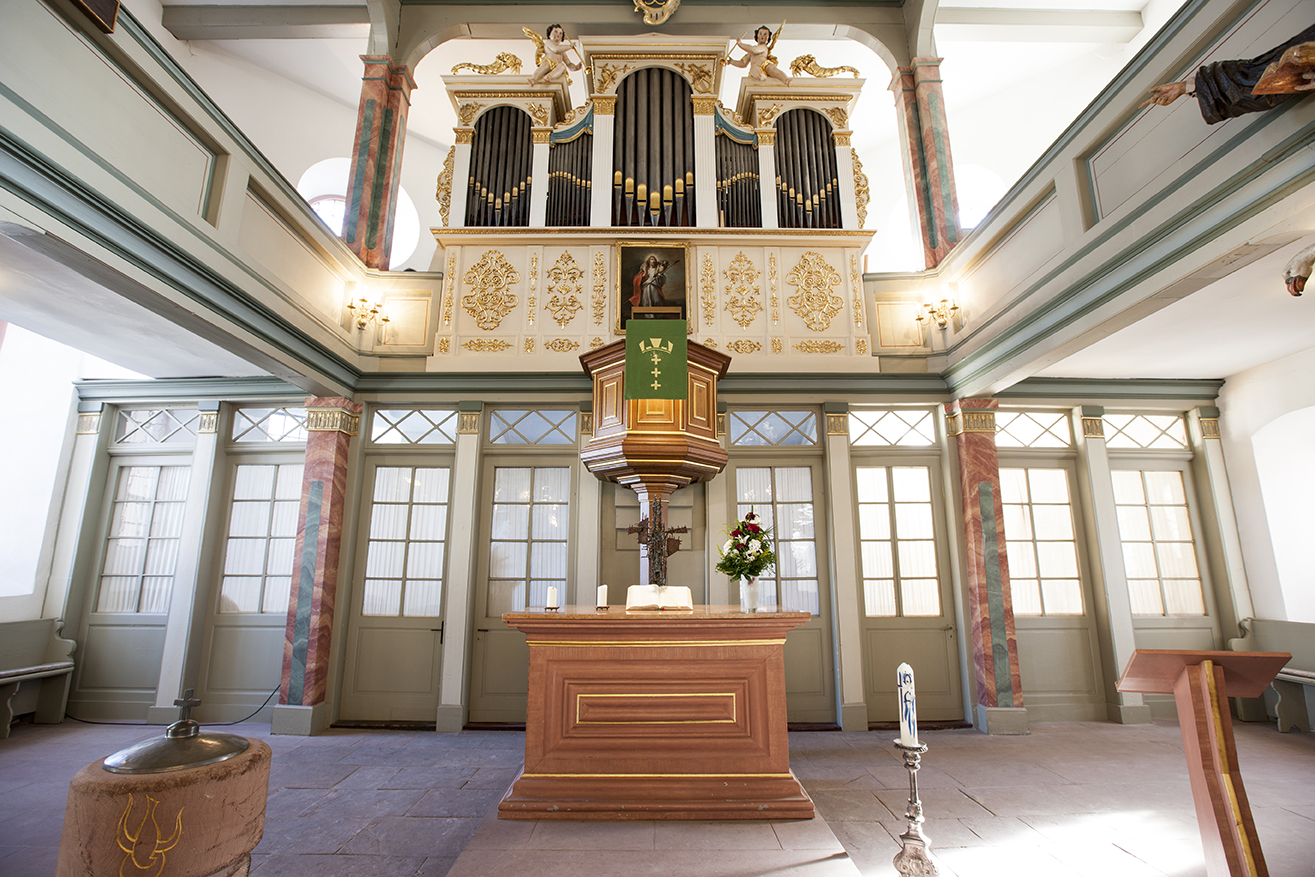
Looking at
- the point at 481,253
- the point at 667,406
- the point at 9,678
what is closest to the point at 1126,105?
the point at 667,406

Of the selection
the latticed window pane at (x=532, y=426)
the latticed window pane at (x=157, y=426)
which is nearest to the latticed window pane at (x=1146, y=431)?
the latticed window pane at (x=532, y=426)

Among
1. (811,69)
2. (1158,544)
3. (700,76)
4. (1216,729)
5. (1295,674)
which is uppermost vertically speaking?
(811,69)

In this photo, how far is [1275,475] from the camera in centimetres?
553

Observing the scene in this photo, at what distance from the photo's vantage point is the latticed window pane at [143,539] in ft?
19.0

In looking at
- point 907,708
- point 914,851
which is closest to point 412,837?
Result: point 914,851

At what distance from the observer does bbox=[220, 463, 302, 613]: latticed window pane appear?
572 cm

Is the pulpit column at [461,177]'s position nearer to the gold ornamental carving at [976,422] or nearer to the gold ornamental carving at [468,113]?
the gold ornamental carving at [468,113]

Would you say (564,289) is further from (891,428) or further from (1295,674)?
(1295,674)

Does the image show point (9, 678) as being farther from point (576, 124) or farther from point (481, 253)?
point (576, 124)

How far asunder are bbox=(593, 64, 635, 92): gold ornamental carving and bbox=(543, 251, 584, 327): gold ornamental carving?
1.89m

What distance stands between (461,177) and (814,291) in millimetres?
3682

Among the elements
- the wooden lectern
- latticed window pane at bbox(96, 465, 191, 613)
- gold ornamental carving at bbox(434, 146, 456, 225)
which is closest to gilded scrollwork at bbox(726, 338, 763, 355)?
gold ornamental carving at bbox(434, 146, 456, 225)

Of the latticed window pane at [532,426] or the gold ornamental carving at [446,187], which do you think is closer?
the latticed window pane at [532,426]

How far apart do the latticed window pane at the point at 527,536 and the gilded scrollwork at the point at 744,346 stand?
6.42 feet
